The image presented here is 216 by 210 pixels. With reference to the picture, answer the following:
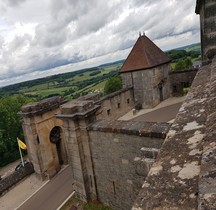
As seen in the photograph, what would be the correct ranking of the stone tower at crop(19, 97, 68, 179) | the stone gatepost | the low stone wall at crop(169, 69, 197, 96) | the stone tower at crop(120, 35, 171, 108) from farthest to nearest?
the low stone wall at crop(169, 69, 197, 96) < the stone tower at crop(120, 35, 171, 108) < the stone tower at crop(19, 97, 68, 179) < the stone gatepost

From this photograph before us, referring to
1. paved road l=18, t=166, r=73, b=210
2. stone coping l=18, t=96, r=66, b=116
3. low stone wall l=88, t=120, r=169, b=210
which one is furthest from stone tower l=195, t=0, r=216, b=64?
paved road l=18, t=166, r=73, b=210

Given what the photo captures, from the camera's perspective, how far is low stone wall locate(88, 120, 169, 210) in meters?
6.97

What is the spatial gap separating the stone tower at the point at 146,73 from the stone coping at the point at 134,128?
519 inches

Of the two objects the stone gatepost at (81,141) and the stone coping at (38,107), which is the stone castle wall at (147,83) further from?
the stone gatepost at (81,141)

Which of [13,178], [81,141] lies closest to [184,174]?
[81,141]

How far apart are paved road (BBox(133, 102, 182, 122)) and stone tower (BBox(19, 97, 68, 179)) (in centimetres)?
798

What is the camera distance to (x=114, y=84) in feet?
177

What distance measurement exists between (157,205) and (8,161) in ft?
108

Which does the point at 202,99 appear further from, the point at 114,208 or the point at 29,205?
the point at 29,205

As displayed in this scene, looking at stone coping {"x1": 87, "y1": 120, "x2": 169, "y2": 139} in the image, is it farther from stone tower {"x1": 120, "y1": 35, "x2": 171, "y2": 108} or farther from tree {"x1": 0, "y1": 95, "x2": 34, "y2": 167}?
tree {"x1": 0, "y1": 95, "x2": 34, "y2": 167}

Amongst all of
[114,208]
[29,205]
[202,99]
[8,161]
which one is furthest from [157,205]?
[8,161]

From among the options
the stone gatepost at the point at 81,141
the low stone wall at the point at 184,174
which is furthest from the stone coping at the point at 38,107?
the low stone wall at the point at 184,174

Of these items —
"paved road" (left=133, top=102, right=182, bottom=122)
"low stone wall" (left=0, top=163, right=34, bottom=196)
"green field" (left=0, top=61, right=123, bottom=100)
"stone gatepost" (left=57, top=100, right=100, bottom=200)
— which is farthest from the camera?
"green field" (left=0, top=61, right=123, bottom=100)

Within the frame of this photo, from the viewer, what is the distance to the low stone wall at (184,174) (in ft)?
5.34
